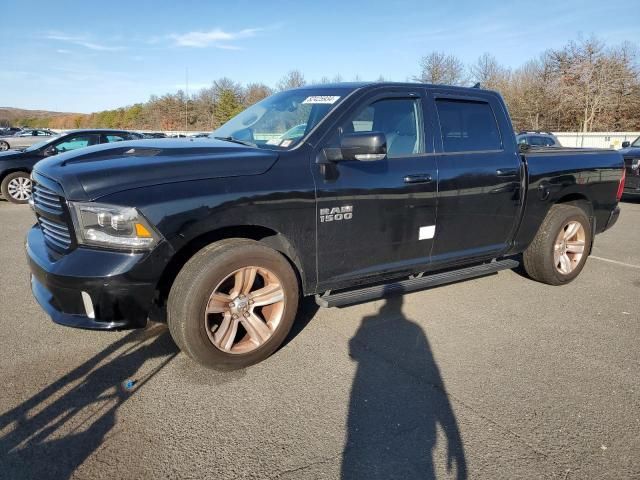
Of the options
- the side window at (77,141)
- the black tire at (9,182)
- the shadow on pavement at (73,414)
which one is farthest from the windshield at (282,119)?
the black tire at (9,182)

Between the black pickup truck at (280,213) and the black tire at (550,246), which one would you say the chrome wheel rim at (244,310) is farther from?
the black tire at (550,246)

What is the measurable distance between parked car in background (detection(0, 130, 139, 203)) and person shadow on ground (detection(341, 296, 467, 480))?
28.0 ft

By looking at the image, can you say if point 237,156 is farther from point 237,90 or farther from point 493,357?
point 237,90

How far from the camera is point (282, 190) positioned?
308 cm

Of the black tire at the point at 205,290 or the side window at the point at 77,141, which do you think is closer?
the black tire at the point at 205,290

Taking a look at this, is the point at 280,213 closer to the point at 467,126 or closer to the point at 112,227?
the point at 112,227

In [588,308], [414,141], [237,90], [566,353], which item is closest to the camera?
[566,353]

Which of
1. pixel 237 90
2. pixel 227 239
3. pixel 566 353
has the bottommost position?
pixel 566 353

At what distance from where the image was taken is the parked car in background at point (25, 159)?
10094mm

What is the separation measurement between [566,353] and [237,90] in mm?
57274

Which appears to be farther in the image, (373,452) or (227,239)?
(227,239)

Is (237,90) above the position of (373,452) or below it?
above

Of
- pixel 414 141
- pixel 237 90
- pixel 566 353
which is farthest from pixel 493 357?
pixel 237 90

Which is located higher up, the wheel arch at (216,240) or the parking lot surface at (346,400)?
the wheel arch at (216,240)
